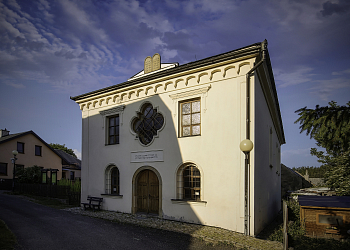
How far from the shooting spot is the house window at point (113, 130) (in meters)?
13.9

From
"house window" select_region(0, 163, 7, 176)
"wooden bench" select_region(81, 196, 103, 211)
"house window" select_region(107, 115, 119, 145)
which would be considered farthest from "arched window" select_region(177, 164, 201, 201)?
"house window" select_region(0, 163, 7, 176)

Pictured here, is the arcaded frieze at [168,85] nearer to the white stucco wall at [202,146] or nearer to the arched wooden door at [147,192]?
the white stucco wall at [202,146]

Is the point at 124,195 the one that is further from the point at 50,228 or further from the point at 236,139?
the point at 236,139

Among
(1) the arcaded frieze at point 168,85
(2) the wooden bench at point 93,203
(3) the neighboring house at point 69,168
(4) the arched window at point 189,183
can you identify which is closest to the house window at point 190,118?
(1) the arcaded frieze at point 168,85

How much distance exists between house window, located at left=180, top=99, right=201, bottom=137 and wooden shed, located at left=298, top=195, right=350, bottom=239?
4.81 metres

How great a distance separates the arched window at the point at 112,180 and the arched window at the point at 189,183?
4.10m

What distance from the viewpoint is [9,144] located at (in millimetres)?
31672

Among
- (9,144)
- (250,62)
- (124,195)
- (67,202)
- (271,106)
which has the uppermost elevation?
(250,62)

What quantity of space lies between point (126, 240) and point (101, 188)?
6421 mm

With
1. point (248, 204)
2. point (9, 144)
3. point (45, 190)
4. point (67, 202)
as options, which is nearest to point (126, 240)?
point (248, 204)

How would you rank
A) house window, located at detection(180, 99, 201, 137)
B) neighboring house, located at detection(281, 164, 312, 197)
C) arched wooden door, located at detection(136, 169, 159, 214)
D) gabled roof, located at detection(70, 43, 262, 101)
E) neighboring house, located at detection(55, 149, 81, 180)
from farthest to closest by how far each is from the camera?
neighboring house, located at detection(55, 149, 81, 180) → neighboring house, located at detection(281, 164, 312, 197) → arched wooden door, located at detection(136, 169, 159, 214) → house window, located at detection(180, 99, 201, 137) → gabled roof, located at detection(70, 43, 262, 101)

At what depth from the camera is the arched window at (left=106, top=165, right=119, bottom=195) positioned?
534 inches

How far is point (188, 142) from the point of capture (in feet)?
35.6

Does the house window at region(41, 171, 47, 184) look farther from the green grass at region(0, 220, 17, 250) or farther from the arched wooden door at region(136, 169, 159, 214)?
the green grass at region(0, 220, 17, 250)
